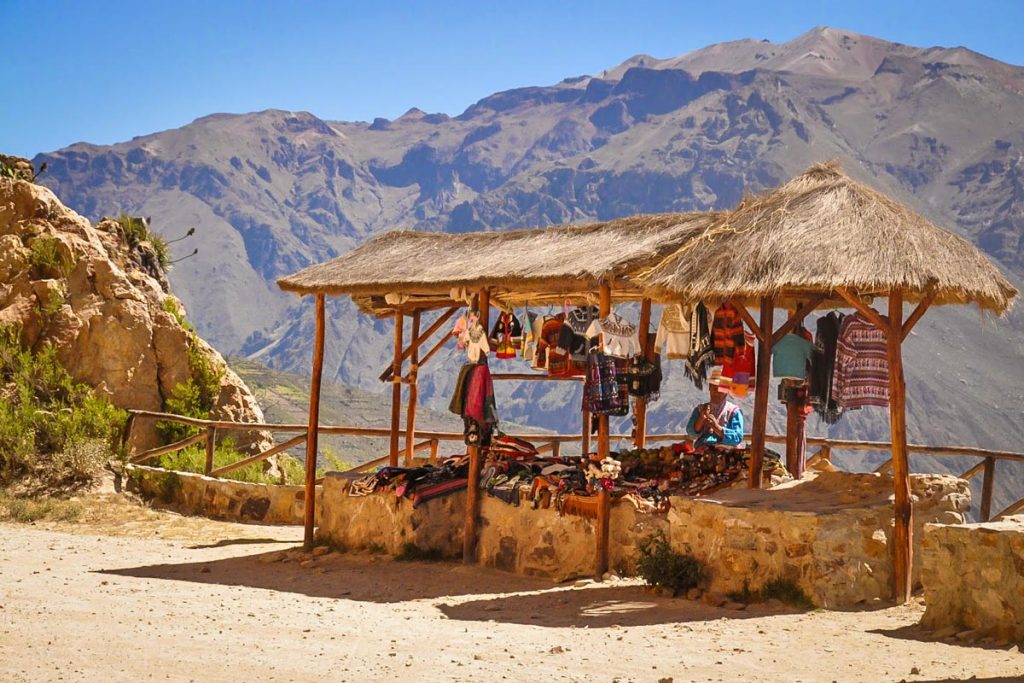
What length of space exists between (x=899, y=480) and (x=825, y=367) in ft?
7.90

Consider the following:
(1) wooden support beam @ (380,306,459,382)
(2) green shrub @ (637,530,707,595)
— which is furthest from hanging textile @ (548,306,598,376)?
(2) green shrub @ (637,530,707,595)

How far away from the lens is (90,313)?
56.9ft

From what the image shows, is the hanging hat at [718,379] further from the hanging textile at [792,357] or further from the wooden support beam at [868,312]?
the wooden support beam at [868,312]

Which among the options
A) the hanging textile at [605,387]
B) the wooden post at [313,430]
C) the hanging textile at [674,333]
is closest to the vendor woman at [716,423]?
the hanging textile at [674,333]

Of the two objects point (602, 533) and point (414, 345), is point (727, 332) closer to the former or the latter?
point (602, 533)

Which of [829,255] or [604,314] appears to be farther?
[604,314]

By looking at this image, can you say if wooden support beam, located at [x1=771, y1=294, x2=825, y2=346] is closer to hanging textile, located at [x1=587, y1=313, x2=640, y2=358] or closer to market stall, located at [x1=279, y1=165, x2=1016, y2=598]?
market stall, located at [x1=279, y1=165, x2=1016, y2=598]

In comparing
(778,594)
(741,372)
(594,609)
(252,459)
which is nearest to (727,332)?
(741,372)

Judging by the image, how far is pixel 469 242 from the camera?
1410cm

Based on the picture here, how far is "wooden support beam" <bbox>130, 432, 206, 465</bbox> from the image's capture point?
54.2ft

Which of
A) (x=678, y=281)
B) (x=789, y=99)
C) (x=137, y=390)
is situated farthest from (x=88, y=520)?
(x=789, y=99)

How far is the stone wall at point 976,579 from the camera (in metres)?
7.89

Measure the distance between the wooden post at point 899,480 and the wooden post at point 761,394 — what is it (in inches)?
42.9

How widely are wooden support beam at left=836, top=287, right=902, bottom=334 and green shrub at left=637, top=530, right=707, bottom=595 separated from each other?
2.45m
